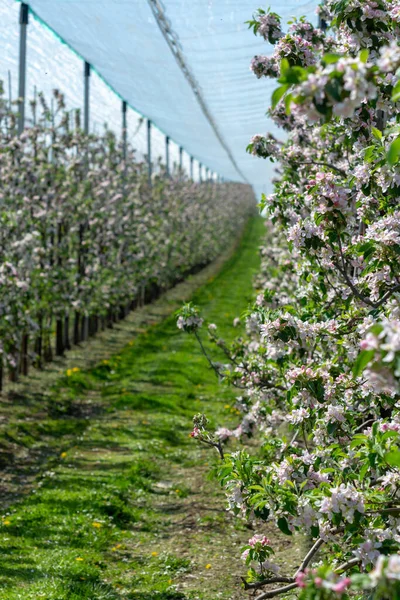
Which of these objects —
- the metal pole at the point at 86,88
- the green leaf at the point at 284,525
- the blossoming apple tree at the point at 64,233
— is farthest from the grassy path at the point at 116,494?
the metal pole at the point at 86,88

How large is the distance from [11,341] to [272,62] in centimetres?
561

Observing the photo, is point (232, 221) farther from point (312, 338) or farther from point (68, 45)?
point (312, 338)

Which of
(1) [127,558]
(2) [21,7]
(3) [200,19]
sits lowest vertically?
(1) [127,558]

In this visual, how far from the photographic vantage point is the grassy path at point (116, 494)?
4.92 m

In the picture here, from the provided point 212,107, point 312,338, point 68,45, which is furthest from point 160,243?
point 312,338

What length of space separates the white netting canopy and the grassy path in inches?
133

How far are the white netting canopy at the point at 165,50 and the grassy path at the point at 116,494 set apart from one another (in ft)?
11.1

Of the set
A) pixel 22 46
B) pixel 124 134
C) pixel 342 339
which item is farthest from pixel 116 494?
pixel 124 134

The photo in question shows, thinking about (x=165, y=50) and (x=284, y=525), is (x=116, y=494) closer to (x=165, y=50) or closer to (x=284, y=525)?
(x=284, y=525)

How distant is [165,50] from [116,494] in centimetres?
650

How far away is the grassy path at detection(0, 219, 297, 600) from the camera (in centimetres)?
492

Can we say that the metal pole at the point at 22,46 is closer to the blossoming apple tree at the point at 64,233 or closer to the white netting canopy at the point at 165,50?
the white netting canopy at the point at 165,50

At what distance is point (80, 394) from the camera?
10609 millimetres

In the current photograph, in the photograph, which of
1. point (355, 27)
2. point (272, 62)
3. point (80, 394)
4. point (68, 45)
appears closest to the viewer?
point (355, 27)
